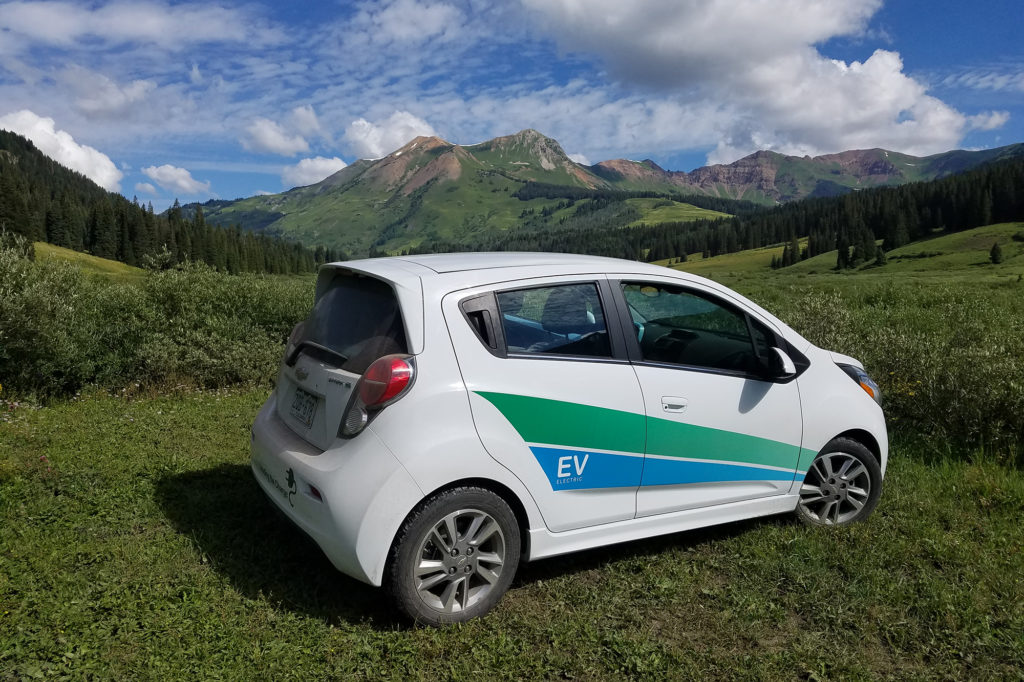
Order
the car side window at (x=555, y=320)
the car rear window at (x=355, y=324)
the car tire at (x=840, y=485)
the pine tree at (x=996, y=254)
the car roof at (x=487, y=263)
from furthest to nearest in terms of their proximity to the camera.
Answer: the pine tree at (x=996, y=254) < the car tire at (x=840, y=485) < the car roof at (x=487, y=263) < the car side window at (x=555, y=320) < the car rear window at (x=355, y=324)

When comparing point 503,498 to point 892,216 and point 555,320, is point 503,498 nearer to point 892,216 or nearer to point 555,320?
point 555,320

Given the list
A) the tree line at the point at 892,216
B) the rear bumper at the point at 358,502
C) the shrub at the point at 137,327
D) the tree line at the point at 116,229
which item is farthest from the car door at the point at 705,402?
the tree line at the point at 892,216

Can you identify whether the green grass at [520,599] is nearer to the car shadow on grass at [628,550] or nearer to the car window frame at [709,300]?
the car shadow on grass at [628,550]

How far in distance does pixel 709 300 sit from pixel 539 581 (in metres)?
2.45

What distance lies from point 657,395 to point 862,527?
7.95 ft

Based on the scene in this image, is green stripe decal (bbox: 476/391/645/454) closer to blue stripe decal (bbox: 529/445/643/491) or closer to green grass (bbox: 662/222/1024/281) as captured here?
blue stripe decal (bbox: 529/445/643/491)

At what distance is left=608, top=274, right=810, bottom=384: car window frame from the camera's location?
4.34 m

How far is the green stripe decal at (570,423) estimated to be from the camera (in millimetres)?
3768

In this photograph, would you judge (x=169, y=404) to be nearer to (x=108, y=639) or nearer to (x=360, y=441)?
(x=108, y=639)

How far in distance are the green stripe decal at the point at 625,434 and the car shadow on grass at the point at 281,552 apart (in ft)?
2.82

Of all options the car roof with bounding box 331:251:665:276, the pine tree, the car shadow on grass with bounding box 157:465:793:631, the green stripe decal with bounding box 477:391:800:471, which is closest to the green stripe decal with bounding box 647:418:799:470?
the green stripe decal with bounding box 477:391:800:471

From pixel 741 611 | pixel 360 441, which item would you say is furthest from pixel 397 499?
pixel 741 611

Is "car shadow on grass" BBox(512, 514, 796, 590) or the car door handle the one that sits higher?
the car door handle

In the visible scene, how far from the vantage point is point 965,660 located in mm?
3676
